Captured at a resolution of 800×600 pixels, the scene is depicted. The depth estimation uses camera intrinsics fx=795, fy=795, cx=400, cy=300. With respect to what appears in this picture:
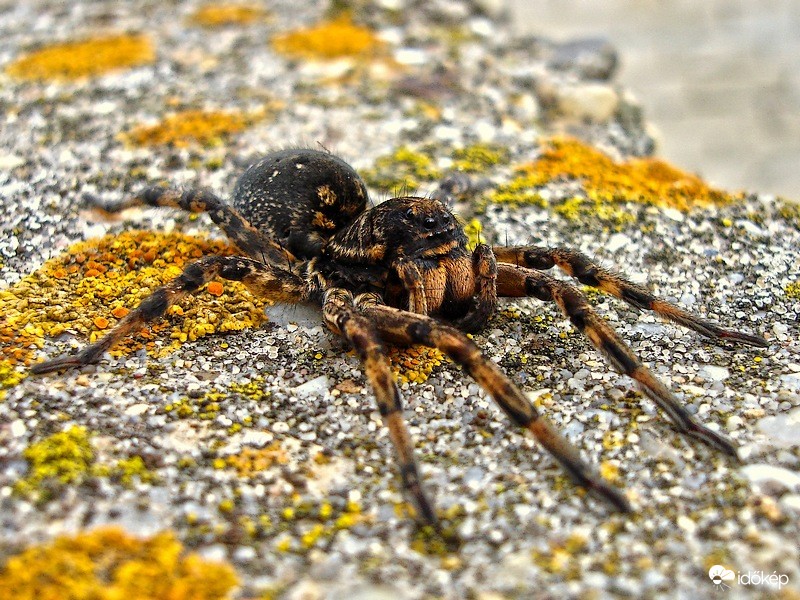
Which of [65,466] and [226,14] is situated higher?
[226,14]

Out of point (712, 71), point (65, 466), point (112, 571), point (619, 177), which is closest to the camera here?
point (112, 571)

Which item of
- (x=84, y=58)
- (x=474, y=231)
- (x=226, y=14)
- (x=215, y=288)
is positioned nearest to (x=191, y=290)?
(x=215, y=288)

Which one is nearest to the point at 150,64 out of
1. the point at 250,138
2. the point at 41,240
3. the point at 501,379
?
the point at 250,138

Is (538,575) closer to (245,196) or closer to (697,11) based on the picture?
(245,196)

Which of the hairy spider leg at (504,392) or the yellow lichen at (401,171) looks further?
the yellow lichen at (401,171)

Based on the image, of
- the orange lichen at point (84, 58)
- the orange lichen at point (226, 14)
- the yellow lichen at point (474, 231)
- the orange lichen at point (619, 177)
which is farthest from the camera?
the orange lichen at point (226, 14)

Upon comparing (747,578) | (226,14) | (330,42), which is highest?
(226,14)

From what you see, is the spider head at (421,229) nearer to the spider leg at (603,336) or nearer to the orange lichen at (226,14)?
the spider leg at (603,336)

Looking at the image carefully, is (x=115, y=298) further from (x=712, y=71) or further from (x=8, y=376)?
(x=712, y=71)

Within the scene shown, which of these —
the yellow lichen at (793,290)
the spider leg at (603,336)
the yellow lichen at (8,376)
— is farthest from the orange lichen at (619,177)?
the yellow lichen at (8,376)
